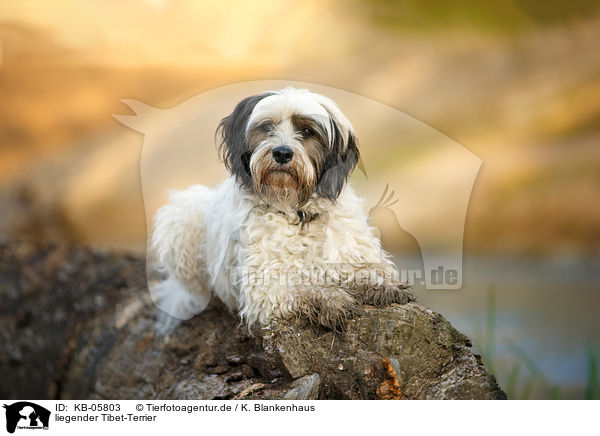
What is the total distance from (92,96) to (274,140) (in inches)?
59.7

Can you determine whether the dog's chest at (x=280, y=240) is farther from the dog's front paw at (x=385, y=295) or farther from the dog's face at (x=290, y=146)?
the dog's front paw at (x=385, y=295)

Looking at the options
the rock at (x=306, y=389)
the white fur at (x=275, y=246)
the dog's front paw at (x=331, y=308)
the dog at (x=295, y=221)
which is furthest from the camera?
the white fur at (x=275, y=246)

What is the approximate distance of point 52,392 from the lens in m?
4.96

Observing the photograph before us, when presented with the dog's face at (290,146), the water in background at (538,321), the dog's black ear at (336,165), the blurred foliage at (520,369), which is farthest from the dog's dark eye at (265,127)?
the blurred foliage at (520,369)

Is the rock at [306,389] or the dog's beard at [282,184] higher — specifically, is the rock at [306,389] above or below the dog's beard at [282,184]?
below

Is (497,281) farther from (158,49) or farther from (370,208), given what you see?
(158,49)

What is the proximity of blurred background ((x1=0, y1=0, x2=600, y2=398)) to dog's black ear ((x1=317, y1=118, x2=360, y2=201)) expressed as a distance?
0.22 m

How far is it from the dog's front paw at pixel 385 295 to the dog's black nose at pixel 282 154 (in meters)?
0.74

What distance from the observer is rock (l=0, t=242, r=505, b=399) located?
101 inches

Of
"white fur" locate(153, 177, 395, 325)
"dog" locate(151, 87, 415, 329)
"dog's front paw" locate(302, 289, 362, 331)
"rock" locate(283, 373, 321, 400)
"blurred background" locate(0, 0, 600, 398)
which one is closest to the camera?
"rock" locate(283, 373, 321, 400)

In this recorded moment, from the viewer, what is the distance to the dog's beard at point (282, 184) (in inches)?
108

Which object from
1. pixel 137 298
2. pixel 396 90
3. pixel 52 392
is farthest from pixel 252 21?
pixel 52 392
